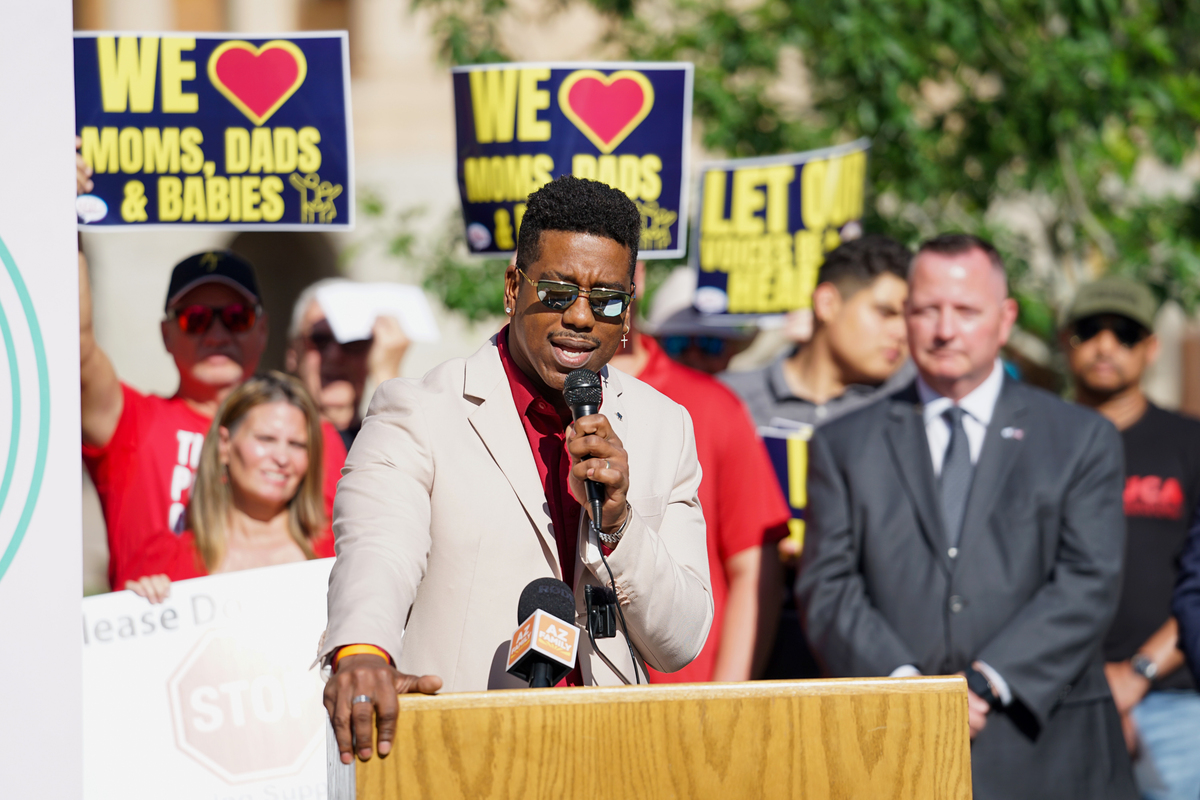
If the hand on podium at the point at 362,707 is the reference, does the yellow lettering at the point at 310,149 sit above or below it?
above

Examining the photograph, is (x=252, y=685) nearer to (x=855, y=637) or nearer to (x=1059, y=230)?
(x=855, y=637)

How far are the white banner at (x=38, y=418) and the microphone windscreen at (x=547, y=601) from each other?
0.87 metres

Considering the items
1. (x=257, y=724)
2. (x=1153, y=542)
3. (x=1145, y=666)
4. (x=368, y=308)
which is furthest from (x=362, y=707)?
(x=1153, y=542)

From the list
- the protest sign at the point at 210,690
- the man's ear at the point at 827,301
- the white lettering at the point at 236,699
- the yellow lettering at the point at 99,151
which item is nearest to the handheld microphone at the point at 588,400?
the protest sign at the point at 210,690

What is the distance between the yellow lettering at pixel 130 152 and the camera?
422 cm

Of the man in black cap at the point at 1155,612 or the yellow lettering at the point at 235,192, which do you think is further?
the man in black cap at the point at 1155,612

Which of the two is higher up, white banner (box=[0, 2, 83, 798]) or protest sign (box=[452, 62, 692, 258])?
protest sign (box=[452, 62, 692, 258])

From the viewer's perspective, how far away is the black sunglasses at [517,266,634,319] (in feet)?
7.93

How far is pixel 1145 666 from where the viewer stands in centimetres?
502

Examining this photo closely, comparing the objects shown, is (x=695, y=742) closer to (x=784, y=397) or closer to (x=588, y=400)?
(x=588, y=400)

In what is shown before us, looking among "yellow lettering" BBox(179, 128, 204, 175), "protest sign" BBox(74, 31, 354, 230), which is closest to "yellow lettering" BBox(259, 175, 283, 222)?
"protest sign" BBox(74, 31, 354, 230)

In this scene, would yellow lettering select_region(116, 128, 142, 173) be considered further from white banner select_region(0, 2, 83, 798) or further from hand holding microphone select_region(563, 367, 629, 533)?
hand holding microphone select_region(563, 367, 629, 533)

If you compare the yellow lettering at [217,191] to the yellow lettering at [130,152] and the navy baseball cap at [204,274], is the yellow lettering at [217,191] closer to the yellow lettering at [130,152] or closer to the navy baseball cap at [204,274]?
the yellow lettering at [130,152]

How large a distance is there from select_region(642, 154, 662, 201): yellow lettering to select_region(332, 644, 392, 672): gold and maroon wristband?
9.47 feet
